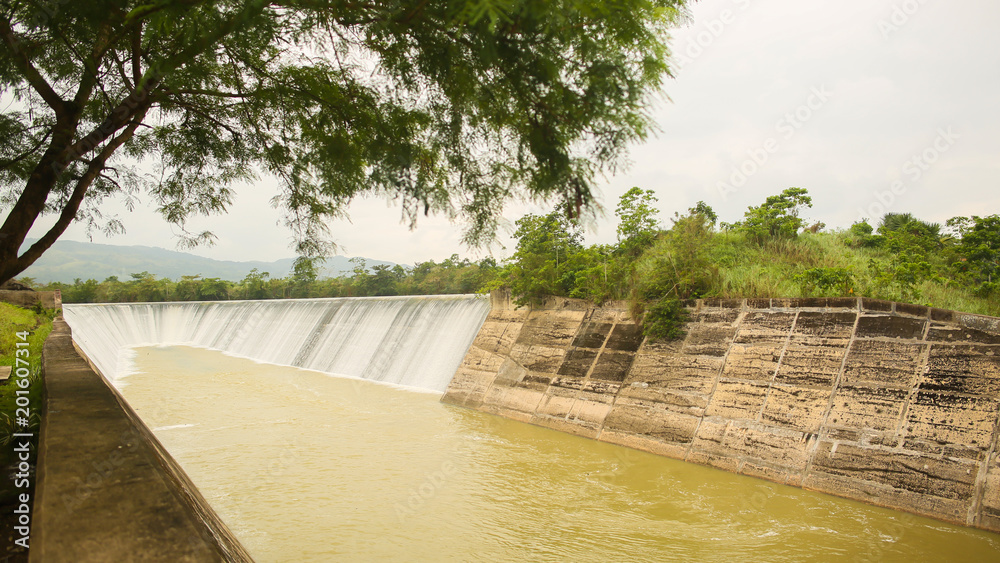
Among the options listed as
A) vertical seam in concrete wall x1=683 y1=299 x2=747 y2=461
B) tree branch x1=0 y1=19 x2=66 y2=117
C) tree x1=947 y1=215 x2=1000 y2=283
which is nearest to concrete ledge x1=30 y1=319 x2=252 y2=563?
tree branch x1=0 y1=19 x2=66 y2=117

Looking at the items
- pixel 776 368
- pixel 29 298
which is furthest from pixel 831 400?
pixel 29 298

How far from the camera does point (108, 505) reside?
5.08ft

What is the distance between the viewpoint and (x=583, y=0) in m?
2.43

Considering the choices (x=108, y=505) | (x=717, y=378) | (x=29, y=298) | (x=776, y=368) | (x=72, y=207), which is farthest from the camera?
(x=29, y=298)

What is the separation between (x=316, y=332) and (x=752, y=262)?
12921mm

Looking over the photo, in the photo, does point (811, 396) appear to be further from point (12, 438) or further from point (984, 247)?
point (12, 438)

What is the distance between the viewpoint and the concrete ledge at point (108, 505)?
4.38 ft

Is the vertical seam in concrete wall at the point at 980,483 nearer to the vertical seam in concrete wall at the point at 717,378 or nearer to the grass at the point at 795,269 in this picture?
the grass at the point at 795,269

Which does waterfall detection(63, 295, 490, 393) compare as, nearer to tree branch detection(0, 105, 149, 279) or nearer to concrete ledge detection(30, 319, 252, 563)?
tree branch detection(0, 105, 149, 279)

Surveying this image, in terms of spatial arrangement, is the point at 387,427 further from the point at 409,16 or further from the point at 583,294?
the point at 409,16

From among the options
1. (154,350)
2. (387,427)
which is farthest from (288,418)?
(154,350)

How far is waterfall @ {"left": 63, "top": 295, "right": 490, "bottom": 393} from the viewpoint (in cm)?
1219

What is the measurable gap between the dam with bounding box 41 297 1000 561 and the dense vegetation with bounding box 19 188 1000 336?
0.53m

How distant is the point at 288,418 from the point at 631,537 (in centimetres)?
661
